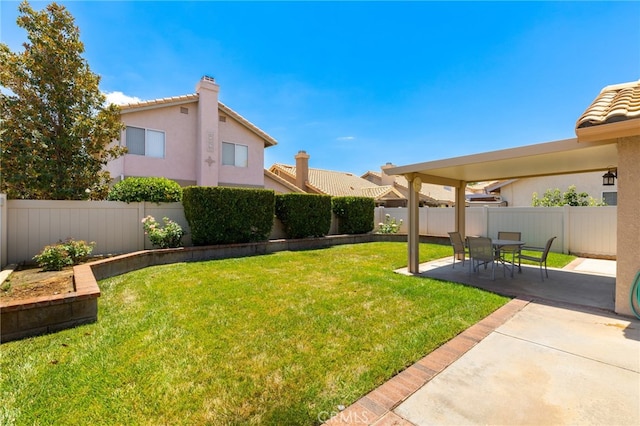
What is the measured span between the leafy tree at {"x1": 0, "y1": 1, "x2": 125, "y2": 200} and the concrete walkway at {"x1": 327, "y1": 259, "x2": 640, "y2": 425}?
1053 cm

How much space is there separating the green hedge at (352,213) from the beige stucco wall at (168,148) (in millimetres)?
8465

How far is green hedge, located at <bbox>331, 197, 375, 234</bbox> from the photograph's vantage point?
15.5 meters

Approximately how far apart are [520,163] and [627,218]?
2.80m

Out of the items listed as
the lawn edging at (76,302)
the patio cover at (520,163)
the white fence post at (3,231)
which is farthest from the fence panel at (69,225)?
the patio cover at (520,163)

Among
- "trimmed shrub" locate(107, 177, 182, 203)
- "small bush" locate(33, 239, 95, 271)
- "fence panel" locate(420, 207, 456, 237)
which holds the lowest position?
"small bush" locate(33, 239, 95, 271)

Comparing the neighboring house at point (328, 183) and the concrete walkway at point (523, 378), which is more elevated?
the neighboring house at point (328, 183)

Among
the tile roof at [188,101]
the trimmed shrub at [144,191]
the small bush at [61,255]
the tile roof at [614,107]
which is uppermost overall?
the tile roof at [188,101]

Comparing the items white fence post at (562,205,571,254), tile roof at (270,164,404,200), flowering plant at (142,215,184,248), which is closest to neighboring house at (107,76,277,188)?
flowering plant at (142,215,184,248)

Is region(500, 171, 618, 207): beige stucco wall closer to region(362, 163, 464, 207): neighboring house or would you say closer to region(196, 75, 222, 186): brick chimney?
region(362, 163, 464, 207): neighboring house

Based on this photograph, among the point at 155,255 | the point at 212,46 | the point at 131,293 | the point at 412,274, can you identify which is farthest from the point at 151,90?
the point at 412,274

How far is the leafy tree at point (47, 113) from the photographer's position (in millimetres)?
8234

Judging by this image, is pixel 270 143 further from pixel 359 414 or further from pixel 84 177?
pixel 359 414

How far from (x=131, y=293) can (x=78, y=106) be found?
6965 millimetres

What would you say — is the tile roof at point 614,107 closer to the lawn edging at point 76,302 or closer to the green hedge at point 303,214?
the lawn edging at point 76,302
